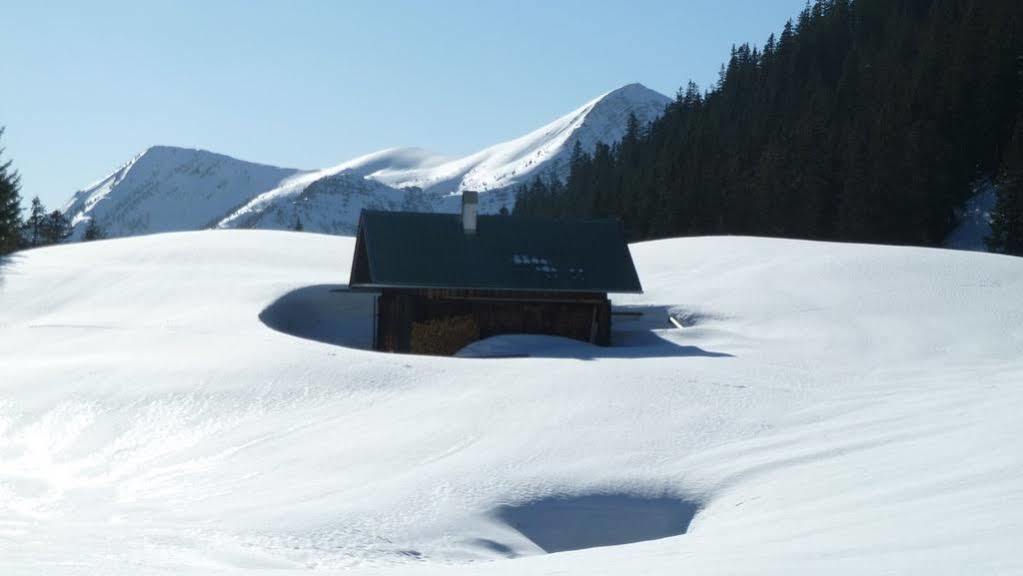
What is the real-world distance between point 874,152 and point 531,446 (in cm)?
4983

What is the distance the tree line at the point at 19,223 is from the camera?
57281 mm

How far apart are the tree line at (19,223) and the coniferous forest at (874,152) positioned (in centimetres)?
3969

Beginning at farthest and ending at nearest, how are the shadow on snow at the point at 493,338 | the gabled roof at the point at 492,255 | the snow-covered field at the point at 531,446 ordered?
1. the gabled roof at the point at 492,255
2. the shadow on snow at the point at 493,338
3. the snow-covered field at the point at 531,446

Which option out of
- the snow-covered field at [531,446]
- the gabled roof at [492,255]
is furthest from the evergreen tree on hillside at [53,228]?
the gabled roof at [492,255]

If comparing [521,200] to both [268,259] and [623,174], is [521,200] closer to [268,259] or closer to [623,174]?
[623,174]

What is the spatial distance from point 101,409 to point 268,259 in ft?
80.1

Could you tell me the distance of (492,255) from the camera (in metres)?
33.2

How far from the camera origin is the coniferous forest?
192 ft

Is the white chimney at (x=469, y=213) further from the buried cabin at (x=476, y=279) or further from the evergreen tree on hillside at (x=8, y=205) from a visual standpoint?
the evergreen tree on hillside at (x=8, y=205)

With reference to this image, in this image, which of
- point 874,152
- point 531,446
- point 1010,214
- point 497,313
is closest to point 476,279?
point 497,313

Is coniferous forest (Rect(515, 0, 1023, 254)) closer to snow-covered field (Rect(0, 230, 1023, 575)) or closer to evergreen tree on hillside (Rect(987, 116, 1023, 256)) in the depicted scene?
evergreen tree on hillside (Rect(987, 116, 1023, 256))

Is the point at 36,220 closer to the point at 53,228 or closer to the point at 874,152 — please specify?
the point at 53,228

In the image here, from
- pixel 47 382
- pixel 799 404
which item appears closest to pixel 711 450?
pixel 799 404

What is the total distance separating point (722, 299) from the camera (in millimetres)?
33812
